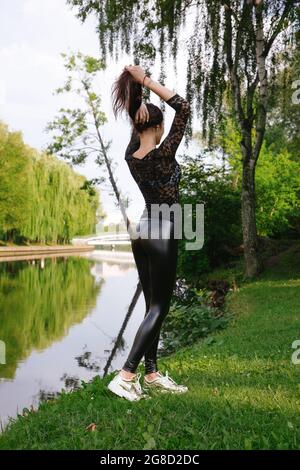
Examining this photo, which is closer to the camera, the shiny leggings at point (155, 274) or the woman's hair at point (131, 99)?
the shiny leggings at point (155, 274)

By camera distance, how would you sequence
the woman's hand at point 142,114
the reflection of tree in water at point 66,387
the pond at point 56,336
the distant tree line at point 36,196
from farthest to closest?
the distant tree line at point 36,196
the pond at point 56,336
the reflection of tree in water at point 66,387
the woman's hand at point 142,114

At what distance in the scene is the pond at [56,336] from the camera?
650 centimetres

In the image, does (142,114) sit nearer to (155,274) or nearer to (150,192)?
(150,192)

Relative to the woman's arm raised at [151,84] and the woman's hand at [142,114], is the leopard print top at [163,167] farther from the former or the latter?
the woman's hand at [142,114]

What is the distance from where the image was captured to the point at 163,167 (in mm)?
3277

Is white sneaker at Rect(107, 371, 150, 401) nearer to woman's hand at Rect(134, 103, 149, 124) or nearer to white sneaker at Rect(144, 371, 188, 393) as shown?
white sneaker at Rect(144, 371, 188, 393)

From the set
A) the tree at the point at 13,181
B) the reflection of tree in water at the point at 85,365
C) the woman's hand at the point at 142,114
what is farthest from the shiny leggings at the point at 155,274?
the tree at the point at 13,181

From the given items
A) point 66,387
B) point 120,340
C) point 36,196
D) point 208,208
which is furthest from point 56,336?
point 36,196

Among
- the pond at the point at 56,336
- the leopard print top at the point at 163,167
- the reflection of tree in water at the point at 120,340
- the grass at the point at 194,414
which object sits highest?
the leopard print top at the point at 163,167

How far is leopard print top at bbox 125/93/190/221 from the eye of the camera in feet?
10.6

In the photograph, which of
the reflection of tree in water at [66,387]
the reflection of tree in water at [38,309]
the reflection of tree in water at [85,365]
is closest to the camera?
the reflection of tree in water at [66,387]

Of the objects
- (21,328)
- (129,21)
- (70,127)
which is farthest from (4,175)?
(21,328)

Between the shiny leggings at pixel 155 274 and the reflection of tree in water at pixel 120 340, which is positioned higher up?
the shiny leggings at pixel 155 274
